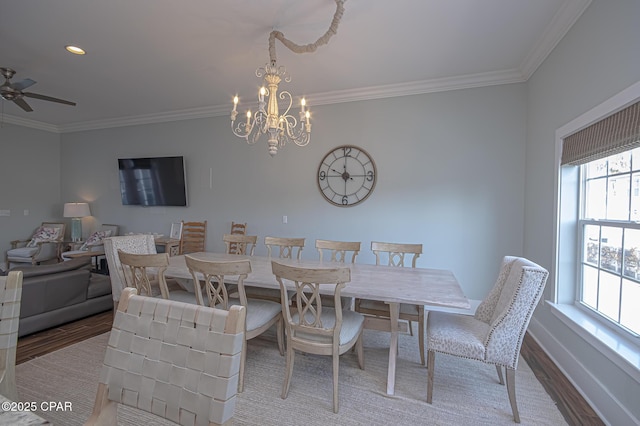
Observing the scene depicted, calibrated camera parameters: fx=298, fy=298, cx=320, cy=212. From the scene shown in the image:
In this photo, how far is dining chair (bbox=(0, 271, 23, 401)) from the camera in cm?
119

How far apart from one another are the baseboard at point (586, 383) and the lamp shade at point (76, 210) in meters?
7.32

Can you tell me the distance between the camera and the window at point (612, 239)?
190 cm

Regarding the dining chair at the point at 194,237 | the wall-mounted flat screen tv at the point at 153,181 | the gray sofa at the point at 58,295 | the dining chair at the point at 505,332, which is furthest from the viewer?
the wall-mounted flat screen tv at the point at 153,181

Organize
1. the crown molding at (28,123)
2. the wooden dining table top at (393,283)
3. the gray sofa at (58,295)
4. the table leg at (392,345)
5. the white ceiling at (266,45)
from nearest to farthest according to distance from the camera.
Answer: the wooden dining table top at (393,283), the table leg at (392,345), the white ceiling at (266,45), the gray sofa at (58,295), the crown molding at (28,123)

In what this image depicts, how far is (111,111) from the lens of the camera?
5.14 meters

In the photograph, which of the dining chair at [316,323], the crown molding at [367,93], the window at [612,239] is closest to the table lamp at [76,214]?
the crown molding at [367,93]

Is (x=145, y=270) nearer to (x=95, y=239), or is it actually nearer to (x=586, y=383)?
(x=586, y=383)

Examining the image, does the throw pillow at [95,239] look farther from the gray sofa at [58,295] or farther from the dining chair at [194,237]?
the gray sofa at [58,295]

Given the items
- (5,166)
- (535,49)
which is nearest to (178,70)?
(535,49)

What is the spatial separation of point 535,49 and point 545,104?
543 millimetres

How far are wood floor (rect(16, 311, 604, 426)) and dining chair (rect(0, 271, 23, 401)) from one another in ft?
5.61

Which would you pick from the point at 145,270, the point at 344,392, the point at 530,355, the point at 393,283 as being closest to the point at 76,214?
the point at 145,270

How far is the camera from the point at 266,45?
9.58 ft

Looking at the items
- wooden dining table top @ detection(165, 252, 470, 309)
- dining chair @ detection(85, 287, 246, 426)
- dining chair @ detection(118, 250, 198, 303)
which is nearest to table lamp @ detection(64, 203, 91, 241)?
wooden dining table top @ detection(165, 252, 470, 309)
